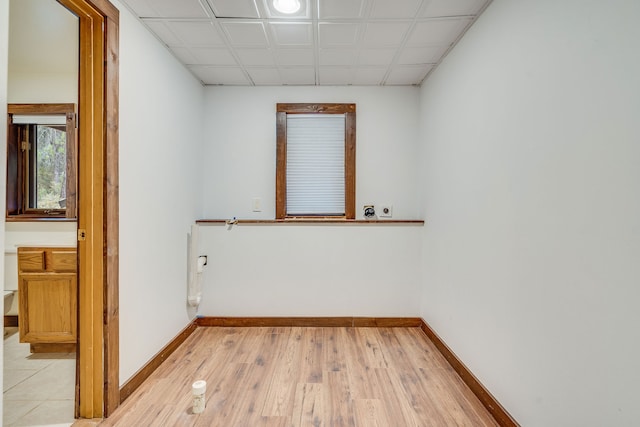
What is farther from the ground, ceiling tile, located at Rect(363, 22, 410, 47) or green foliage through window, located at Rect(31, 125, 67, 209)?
ceiling tile, located at Rect(363, 22, 410, 47)

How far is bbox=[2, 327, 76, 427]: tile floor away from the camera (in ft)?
5.44

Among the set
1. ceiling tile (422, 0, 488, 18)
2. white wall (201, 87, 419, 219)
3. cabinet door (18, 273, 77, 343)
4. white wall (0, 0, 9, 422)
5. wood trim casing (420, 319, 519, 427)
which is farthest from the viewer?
white wall (201, 87, 419, 219)

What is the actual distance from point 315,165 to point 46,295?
2.41 metres

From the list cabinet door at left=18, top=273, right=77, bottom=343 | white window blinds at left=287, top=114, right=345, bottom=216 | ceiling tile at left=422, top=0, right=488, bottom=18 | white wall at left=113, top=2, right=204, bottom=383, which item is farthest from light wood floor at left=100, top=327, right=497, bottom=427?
→ ceiling tile at left=422, top=0, right=488, bottom=18

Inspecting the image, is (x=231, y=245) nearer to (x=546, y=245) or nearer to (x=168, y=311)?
(x=168, y=311)

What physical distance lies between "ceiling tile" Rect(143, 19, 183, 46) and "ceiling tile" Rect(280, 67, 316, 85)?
849mm

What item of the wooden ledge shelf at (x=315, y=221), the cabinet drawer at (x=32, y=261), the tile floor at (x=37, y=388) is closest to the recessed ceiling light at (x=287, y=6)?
the wooden ledge shelf at (x=315, y=221)

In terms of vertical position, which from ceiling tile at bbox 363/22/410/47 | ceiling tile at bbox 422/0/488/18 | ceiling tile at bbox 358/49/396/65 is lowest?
ceiling tile at bbox 422/0/488/18

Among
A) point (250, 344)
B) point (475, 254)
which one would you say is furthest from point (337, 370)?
point (475, 254)

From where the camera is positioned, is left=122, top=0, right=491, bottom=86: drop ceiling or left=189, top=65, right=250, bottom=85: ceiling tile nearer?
left=122, top=0, right=491, bottom=86: drop ceiling

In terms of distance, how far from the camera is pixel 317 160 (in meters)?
3.05

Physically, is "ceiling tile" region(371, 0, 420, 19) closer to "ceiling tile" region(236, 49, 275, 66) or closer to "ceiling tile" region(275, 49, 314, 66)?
"ceiling tile" region(275, 49, 314, 66)

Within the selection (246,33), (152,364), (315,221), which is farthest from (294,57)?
(152,364)

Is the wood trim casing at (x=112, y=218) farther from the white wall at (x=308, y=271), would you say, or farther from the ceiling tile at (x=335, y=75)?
the ceiling tile at (x=335, y=75)
